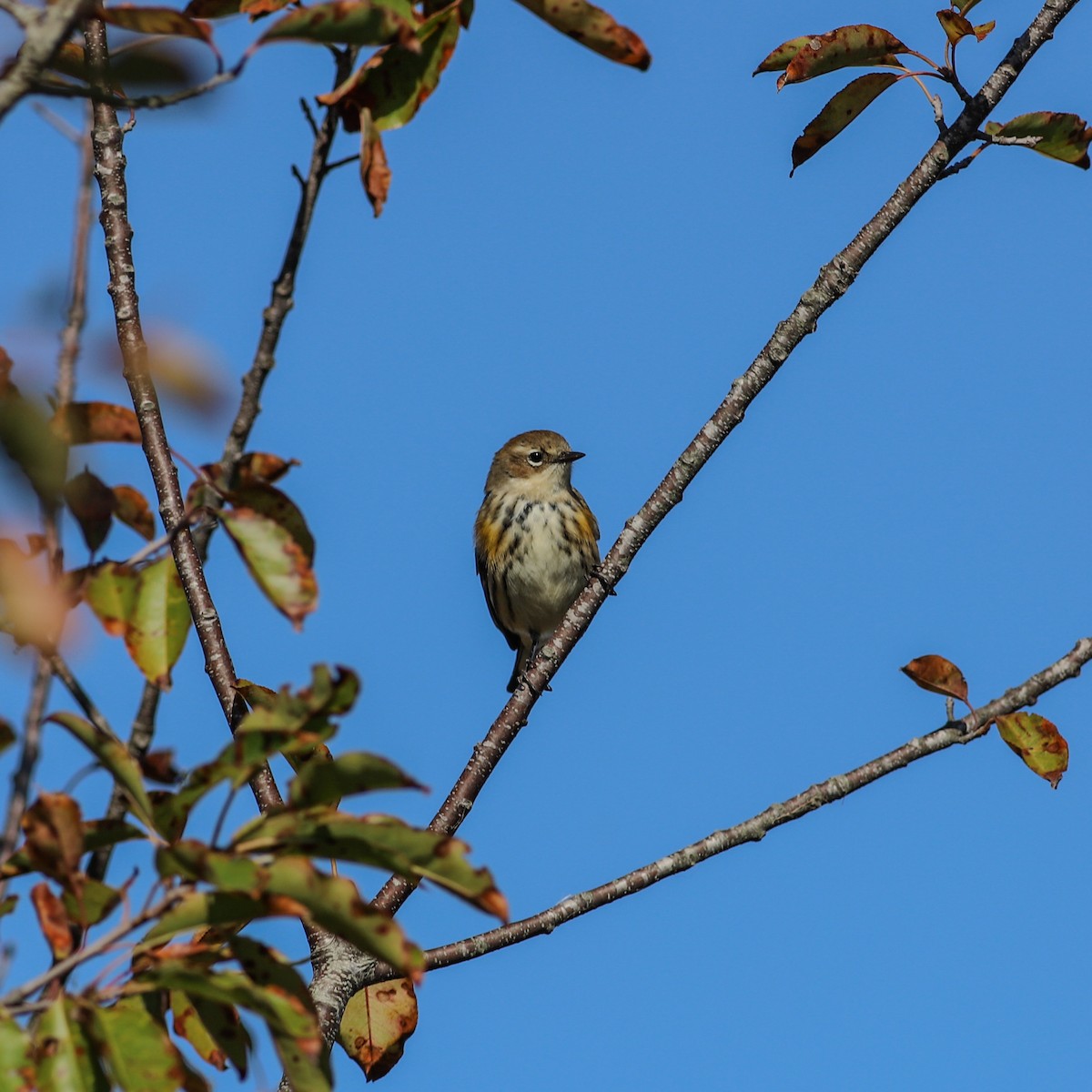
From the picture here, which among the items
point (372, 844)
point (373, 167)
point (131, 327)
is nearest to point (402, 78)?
point (373, 167)

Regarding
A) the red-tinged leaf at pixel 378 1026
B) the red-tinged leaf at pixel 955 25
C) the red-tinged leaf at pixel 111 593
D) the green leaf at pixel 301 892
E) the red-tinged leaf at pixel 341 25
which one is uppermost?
the red-tinged leaf at pixel 955 25

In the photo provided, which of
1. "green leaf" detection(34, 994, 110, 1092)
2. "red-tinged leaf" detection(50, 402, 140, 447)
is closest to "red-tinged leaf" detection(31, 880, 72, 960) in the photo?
"green leaf" detection(34, 994, 110, 1092)

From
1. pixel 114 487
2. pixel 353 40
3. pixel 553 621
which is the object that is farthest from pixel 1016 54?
pixel 553 621

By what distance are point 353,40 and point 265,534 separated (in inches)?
35.3

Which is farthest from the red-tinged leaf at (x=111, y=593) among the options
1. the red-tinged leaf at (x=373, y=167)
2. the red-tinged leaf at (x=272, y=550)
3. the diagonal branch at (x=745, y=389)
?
the diagonal branch at (x=745, y=389)

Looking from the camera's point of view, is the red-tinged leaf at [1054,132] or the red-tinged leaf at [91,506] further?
the red-tinged leaf at [1054,132]

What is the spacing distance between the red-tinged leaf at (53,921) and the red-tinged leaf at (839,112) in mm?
3281

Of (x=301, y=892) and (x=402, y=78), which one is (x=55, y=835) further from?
(x=402, y=78)

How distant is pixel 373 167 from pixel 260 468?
1.98ft

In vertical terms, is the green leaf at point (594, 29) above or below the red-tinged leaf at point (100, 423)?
above

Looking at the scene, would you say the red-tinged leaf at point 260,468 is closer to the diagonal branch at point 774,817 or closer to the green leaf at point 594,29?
the green leaf at point 594,29

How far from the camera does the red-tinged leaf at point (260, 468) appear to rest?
2.77 meters

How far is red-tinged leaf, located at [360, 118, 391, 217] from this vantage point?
2762 mm

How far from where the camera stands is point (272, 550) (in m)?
2.78
